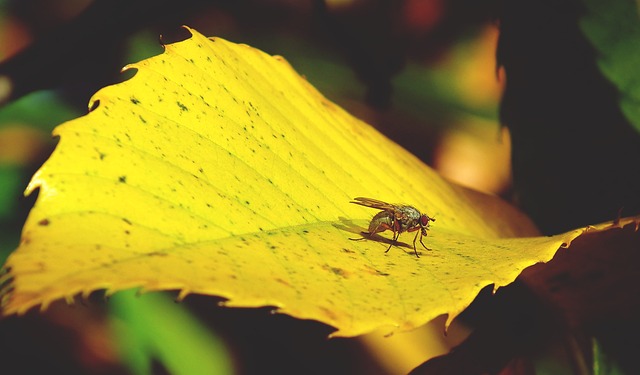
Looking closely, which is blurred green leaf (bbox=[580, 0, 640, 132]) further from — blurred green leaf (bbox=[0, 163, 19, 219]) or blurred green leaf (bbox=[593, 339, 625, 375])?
blurred green leaf (bbox=[0, 163, 19, 219])

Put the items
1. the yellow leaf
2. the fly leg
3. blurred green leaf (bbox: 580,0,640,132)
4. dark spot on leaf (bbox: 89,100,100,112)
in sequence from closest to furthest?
the yellow leaf < dark spot on leaf (bbox: 89,100,100,112) < the fly leg < blurred green leaf (bbox: 580,0,640,132)

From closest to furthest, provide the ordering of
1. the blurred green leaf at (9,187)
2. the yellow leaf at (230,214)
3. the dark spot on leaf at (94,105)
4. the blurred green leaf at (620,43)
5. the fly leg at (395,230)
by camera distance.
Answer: the yellow leaf at (230,214), the dark spot on leaf at (94,105), the fly leg at (395,230), the blurred green leaf at (620,43), the blurred green leaf at (9,187)

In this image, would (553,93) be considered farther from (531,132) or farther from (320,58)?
(320,58)

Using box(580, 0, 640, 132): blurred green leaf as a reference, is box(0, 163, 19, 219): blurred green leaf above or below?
below

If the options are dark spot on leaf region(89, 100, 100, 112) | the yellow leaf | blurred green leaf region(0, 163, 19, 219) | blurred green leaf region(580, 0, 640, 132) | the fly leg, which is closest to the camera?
the yellow leaf

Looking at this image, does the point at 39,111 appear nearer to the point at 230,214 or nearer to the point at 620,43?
the point at 230,214

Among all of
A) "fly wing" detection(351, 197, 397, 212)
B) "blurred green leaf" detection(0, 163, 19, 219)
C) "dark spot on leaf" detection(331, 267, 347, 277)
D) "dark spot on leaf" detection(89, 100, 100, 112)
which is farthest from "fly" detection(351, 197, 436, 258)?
"blurred green leaf" detection(0, 163, 19, 219)

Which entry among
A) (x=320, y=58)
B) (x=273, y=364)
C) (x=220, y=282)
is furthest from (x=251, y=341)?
(x=320, y=58)

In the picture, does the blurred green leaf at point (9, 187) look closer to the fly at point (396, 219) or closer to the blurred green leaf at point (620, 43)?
the fly at point (396, 219)

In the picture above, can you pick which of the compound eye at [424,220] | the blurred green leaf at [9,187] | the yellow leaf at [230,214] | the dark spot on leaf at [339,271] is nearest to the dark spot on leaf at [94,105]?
the yellow leaf at [230,214]
